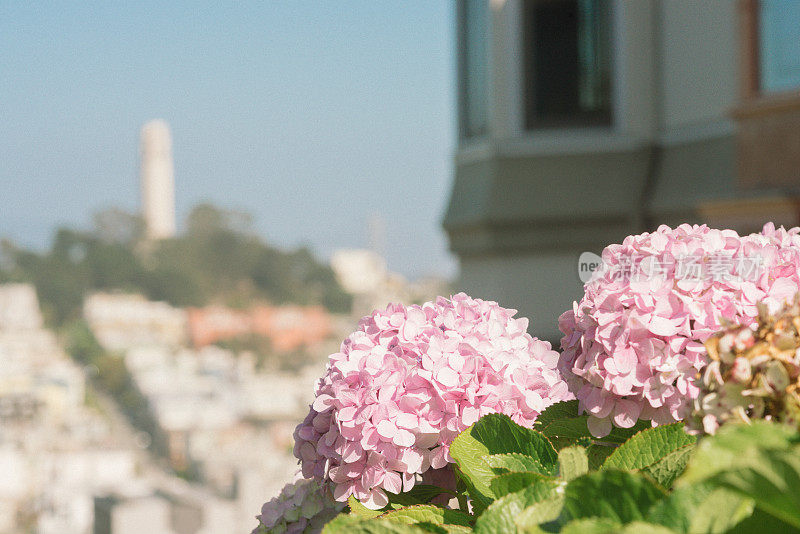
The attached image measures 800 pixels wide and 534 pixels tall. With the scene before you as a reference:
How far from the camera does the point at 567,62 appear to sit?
643 centimetres

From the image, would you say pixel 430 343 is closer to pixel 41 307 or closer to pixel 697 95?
pixel 697 95

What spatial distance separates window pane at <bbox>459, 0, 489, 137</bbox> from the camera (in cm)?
656

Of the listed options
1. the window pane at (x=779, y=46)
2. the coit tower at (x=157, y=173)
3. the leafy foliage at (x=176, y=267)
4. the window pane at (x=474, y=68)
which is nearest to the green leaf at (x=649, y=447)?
the window pane at (x=779, y=46)

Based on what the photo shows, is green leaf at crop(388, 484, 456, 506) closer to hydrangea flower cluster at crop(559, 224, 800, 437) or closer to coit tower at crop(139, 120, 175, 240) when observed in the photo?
hydrangea flower cluster at crop(559, 224, 800, 437)

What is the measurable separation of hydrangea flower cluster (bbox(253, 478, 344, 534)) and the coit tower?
11651 cm

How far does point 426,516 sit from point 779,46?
5458mm

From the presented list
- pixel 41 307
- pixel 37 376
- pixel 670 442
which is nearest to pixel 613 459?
pixel 670 442

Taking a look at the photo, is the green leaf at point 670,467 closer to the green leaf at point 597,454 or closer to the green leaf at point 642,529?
the green leaf at point 597,454

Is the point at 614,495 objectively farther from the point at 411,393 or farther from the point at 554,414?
the point at 554,414

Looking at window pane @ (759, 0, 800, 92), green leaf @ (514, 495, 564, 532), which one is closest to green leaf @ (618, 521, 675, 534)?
green leaf @ (514, 495, 564, 532)

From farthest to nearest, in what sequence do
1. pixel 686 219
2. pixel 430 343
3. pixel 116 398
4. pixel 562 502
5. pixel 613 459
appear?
pixel 116 398 → pixel 686 219 → pixel 430 343 → pixel 613 459 → pixel 562 502

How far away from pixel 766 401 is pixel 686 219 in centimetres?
522

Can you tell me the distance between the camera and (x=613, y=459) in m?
1.02

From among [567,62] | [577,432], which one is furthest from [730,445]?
[567,62]
